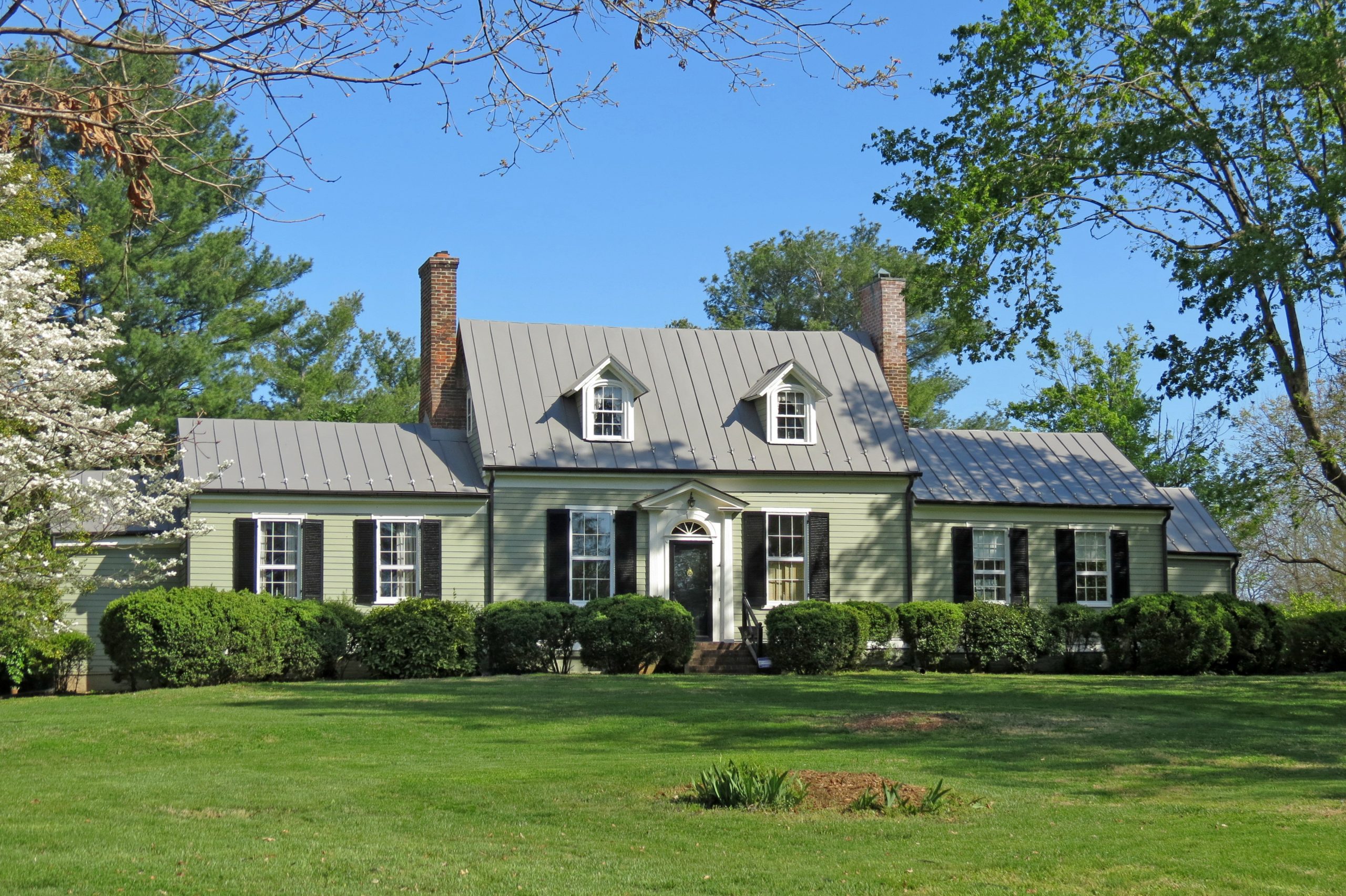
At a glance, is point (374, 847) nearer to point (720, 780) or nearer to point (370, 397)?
point (720, 780)

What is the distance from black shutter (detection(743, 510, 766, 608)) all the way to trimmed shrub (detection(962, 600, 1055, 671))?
11.9 ft

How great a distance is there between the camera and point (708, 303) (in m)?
52.8

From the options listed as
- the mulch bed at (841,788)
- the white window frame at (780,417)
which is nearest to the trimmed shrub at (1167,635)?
the white window frame at (780,417)

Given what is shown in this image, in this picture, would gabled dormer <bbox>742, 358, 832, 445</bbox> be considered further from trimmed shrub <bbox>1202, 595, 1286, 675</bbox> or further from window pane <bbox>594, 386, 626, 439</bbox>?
trimmed shrub <bbox>1202, 595, 1286, 675</bbox>

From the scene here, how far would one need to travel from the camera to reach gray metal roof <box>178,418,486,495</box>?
24250 millimetres

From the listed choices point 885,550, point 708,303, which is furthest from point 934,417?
point 885,550

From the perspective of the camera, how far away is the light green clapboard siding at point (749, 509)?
25.1m

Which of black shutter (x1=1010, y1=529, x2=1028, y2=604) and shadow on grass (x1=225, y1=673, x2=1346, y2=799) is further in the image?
black shutter (x1=1010, y1=529, x2=1028, y2=604)

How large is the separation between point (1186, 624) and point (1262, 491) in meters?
2.79

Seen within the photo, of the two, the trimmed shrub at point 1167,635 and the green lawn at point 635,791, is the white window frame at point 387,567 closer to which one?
the green lawn at point 635,791

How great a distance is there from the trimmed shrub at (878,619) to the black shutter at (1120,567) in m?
5.59

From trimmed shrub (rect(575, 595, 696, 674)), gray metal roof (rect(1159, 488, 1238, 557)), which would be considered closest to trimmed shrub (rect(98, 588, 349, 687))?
trimmed shrub (rect(575, 595, 696, 674))

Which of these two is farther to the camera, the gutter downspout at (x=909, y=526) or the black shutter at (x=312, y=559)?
the gutter downspout at (x=909, y=526)

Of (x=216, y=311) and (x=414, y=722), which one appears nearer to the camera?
(x=414, y=722)
